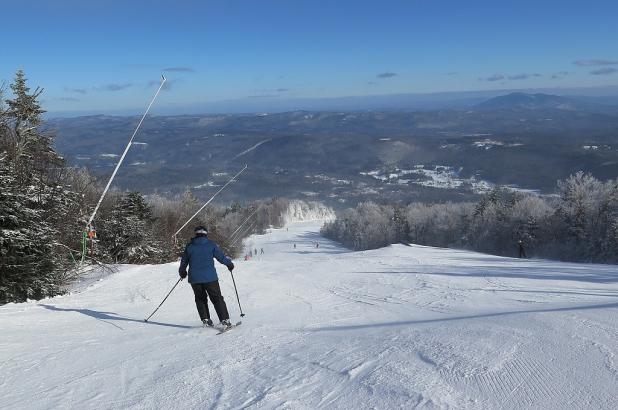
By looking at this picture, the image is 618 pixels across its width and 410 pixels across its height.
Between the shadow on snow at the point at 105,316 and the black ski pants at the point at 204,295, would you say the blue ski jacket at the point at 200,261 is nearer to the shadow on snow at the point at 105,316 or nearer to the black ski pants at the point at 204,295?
the black ski pants at the point at 204,295

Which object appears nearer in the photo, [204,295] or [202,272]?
[202,272]

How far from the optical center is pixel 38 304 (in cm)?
1130

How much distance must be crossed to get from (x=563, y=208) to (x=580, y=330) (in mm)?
63064

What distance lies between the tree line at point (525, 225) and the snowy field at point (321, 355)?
51.3 metres

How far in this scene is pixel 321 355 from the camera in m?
6.32

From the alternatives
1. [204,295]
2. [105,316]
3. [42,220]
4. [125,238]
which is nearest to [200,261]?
[204,295]

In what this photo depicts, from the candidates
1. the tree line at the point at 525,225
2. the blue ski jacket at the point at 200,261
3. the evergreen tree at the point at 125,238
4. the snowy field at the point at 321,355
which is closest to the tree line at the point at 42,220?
the evergreen tree at the point at 125,238

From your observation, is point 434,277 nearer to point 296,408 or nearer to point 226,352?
point 226,352

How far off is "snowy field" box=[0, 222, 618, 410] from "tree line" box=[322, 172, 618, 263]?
51.3 metres

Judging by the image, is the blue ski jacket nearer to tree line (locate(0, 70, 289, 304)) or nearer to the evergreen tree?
tree line (locate(0, 70, 289, 304))

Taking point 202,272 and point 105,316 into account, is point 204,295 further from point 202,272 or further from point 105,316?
point 105,316

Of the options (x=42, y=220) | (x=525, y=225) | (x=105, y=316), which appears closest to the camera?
(x=105, y=316)

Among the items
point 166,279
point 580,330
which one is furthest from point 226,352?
point 166,279

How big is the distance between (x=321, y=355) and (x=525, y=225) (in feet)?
222
